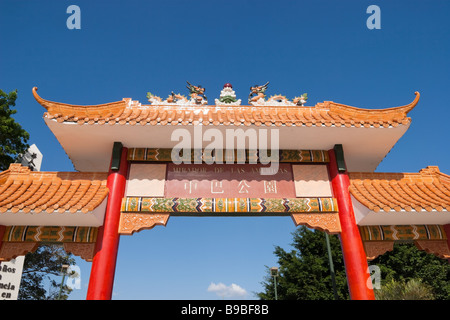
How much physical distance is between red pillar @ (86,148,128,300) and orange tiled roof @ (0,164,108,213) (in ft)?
0.77

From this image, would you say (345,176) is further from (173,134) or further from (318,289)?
(318,289)

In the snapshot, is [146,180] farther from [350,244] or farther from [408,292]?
[408,292]

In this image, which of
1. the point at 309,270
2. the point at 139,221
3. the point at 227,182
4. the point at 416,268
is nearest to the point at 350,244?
the point at 227,182

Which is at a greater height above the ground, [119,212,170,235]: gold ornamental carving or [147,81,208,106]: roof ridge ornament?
[147,81,208,106]: roof ridge ornament

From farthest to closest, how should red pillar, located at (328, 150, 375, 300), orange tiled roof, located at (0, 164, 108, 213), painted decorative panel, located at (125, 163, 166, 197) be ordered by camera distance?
painted decorative panel, located at (125, 163, 166, 197) < red pillar, located at (328, 150, 375, 300) < orange tiled roof, located at (0, 164, 108, 213)

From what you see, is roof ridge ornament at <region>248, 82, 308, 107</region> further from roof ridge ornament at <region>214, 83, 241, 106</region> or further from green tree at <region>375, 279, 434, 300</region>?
green tree at <region>375, 279, 434, 300</region>

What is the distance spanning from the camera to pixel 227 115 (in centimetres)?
662

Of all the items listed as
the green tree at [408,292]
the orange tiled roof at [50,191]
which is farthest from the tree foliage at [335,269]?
the orange tiled roof at [50,191]

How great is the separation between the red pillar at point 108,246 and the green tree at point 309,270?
18.8 meters

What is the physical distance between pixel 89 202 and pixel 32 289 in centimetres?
1494

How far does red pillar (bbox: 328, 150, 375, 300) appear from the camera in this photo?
217 inches

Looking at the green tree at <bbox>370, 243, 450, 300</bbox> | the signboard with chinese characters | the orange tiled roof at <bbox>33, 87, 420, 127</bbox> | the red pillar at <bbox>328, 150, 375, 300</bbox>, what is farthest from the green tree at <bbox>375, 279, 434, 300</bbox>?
the signboard with chinese characters

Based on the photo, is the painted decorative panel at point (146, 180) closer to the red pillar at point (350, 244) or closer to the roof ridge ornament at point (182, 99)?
the roof ridge ornament at point (182, 99)
